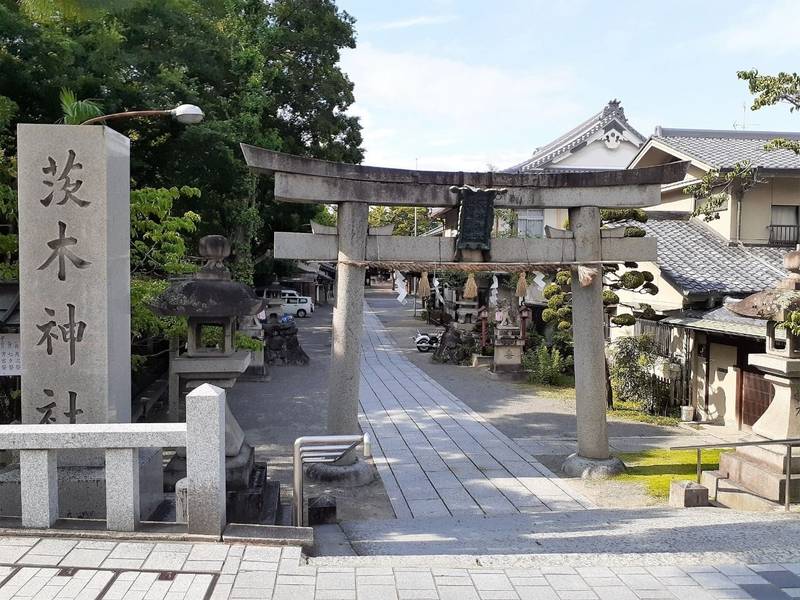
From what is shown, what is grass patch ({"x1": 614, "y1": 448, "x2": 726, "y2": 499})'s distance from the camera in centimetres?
1074

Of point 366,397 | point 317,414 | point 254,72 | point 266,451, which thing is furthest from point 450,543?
point 254,72

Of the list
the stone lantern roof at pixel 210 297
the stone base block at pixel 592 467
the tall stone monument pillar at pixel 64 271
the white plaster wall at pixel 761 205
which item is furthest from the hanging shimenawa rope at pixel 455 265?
the white plaster wall at pixel 761 205

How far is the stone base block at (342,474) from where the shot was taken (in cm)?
Result: 1049

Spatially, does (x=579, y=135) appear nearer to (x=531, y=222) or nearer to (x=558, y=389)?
(x=531, y=222)

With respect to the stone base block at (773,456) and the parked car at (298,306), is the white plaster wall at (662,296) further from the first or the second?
the parked car at (298,306)

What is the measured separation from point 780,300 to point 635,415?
25.2 feet

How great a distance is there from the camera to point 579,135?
114ft

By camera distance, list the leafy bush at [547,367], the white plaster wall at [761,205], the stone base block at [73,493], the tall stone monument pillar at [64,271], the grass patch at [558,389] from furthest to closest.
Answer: the leafy bush at [547,367] < the grass patch at [558,389] < the white plaster wall at [761,205] < the tall stone monument pillar at [64,271] < the stone base block at [73,493]

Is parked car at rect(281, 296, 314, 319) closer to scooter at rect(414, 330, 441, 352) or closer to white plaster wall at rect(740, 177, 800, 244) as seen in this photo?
scooter at rect(414, 330, 441, 352)

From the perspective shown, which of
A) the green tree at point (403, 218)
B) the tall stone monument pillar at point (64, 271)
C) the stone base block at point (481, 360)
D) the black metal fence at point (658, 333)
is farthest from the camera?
the green tree at point (403, 218)

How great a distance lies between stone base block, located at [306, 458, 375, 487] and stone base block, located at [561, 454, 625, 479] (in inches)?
142

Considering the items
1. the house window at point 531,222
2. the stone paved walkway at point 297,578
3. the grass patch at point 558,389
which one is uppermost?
the house window at point 531,222

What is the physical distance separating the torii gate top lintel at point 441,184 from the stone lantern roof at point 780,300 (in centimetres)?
241

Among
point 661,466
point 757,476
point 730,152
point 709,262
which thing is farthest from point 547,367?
point 757,476
